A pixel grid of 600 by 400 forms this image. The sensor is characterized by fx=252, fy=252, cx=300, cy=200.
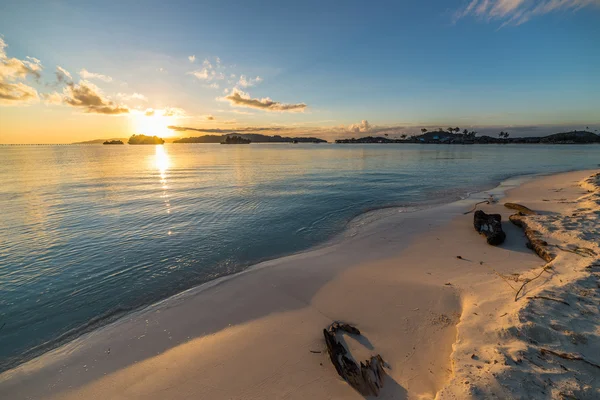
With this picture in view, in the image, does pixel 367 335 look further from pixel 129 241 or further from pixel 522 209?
pixel 522 209

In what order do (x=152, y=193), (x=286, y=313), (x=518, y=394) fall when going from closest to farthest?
(x=518, y=394)
(x=286, y=313)
(x=152, y=193)

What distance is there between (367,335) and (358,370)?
4.26 ft

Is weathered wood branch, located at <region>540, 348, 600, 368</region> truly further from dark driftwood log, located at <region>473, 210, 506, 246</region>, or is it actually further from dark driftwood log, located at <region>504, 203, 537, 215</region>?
dark driftwood log, located at <region>504, 203, 537, 215</region>

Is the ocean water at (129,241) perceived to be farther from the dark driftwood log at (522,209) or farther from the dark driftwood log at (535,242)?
the dark driftwood log at (535,242)

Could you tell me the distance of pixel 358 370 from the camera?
427 cm

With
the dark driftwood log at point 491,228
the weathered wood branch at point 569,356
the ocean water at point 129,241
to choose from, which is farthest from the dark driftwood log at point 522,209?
the weathered wood branch at point 569,356

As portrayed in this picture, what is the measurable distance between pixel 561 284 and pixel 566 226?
6.09 meters

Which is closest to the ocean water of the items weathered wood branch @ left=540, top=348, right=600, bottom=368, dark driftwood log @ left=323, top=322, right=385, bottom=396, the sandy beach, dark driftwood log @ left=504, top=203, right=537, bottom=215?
the sandy beach

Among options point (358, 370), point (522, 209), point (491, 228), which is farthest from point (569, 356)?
point (522, 209)

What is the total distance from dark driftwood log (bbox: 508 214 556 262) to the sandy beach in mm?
249

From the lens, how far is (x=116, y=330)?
6.51 meters

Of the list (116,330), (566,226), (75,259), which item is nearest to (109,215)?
(75,259)

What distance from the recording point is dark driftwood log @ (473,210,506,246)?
33.2 feet

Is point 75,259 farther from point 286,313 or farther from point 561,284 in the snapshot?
point 561,284
